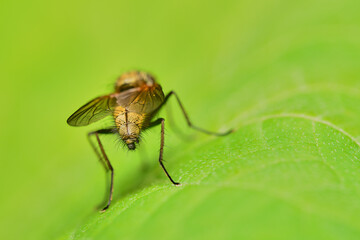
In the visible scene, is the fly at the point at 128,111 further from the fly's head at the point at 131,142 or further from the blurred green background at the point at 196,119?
the blurred green background at the point at 196,119

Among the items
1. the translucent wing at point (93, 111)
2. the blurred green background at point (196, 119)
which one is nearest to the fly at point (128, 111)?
the translucent wing at point (93, 111)

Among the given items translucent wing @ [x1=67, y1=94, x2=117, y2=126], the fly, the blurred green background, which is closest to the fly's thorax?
the fly

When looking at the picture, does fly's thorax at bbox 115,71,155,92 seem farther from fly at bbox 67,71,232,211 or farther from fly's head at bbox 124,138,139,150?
fly's head at bbox 124,138,139,150

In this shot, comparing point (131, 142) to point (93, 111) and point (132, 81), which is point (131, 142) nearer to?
point (93, 111)

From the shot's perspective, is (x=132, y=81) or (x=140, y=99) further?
(x=132, y=81)

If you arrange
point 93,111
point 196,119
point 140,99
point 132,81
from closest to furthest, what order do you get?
point 140,99 → point 93,111 → point 132,81 → point 196,119

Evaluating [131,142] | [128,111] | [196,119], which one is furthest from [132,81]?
[196,119]

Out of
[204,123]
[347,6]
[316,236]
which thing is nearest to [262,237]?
[316,236]
